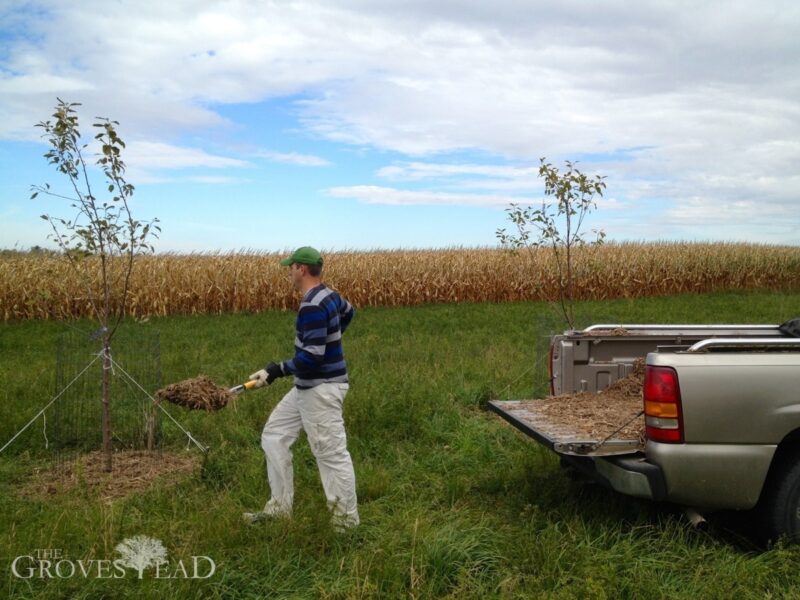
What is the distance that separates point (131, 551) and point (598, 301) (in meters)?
23.9

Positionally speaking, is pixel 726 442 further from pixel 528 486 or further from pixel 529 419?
pixel 528 486

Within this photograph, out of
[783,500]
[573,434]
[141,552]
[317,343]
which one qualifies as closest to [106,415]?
[141,552]

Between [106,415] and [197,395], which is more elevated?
[197,395]

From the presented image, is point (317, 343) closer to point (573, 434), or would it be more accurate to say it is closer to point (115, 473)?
point (573, 434)

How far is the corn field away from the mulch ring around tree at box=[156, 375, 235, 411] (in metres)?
12.6

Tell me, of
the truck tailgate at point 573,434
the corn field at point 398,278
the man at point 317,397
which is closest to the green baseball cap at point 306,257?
the man at point 317,397

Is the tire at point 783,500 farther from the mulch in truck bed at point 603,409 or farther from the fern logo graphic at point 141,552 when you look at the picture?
the fern logo graphic at point 141,552

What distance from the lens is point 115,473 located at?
6.91 metres

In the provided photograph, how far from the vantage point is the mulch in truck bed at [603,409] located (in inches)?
203

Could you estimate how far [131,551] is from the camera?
4684 millimetres

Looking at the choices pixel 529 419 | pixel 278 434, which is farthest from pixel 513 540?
pixel 278 434

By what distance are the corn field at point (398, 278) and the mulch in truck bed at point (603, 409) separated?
14142mm

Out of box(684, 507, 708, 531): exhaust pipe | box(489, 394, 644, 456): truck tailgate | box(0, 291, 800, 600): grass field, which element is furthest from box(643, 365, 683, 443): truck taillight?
box(0, 291, 800, 600): grass field

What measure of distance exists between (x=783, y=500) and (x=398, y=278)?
2068cm
